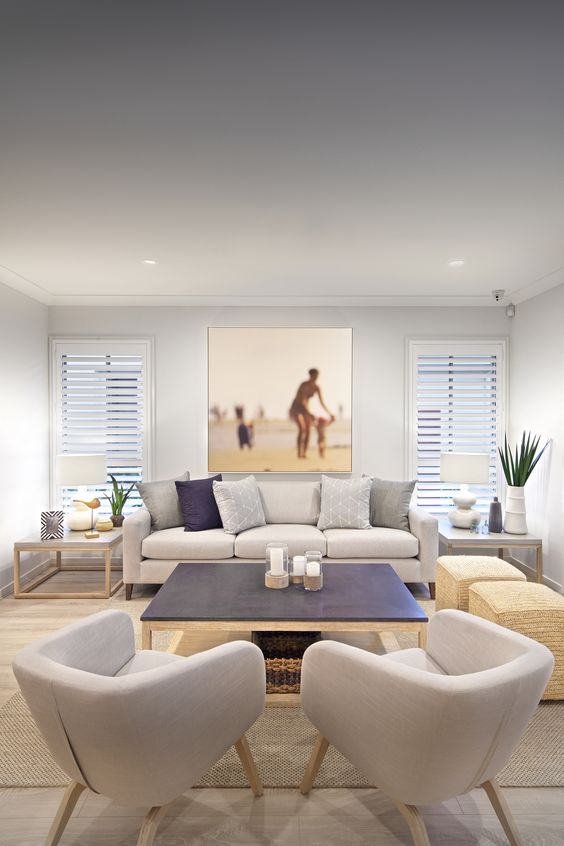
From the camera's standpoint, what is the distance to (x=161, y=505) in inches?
182

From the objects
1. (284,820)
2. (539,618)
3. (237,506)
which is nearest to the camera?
(284,820)

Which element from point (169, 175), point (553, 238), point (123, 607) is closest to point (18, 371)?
point (123, 607)

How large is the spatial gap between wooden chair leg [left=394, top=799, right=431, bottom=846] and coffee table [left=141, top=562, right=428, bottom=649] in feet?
3.34

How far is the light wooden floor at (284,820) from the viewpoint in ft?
6.19

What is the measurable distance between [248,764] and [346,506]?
2.72m

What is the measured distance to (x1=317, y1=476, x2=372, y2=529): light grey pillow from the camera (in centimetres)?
459

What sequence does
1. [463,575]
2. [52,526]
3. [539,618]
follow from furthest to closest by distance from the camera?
[52,526] → [463,575] → [539,618]

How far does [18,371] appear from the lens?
4.68 m

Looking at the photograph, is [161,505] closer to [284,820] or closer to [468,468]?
[468,468]

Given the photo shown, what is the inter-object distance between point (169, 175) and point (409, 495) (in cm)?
324

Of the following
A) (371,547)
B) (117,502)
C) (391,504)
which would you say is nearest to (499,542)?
(391,504)

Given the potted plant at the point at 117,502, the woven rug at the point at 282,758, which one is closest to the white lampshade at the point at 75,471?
the potted plant at the point at 117,502

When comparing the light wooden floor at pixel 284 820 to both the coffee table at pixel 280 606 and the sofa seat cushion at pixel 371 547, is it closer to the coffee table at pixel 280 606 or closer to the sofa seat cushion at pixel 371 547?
the coffee table at pixel 280 606

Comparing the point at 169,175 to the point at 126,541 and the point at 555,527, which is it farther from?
the point at 555,527
